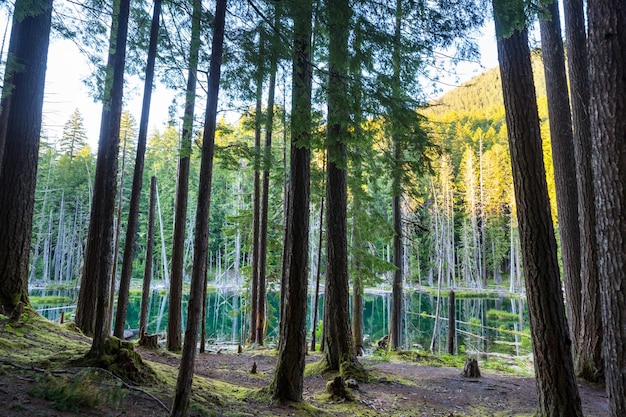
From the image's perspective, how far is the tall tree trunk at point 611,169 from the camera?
254 centimetres

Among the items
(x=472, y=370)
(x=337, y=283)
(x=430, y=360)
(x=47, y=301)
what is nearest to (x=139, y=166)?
(x=337, y=283)

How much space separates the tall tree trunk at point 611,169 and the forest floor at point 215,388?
9.57 feet

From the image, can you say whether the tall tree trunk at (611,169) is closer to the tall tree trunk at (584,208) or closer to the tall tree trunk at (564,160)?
the tall tree trunk at (584,208)

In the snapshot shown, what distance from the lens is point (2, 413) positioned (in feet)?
8.48

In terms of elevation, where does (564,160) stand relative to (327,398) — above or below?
above

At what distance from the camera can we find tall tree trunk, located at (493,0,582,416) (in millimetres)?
3973

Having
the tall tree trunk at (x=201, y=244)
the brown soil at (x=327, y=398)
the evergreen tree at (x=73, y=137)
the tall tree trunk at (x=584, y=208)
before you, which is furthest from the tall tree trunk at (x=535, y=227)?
the evergreen tree at (x=73, y=137)

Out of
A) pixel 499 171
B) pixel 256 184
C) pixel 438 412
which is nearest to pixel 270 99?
pixel 256 184

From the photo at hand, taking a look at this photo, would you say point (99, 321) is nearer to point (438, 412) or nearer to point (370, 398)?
point (370, 398)

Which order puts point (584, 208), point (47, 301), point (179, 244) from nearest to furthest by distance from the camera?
point (584, 208) → point (179, 244) → point (47, 301)

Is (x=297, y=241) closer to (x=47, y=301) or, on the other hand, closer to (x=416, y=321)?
(x=416, y=321)

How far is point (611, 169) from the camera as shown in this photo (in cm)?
265

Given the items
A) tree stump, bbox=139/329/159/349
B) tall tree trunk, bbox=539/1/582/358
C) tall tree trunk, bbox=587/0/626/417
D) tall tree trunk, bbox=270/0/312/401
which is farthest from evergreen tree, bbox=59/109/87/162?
tall tree trunk, bbox=587/0/626/417

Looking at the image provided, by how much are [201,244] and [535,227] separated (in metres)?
3.65
